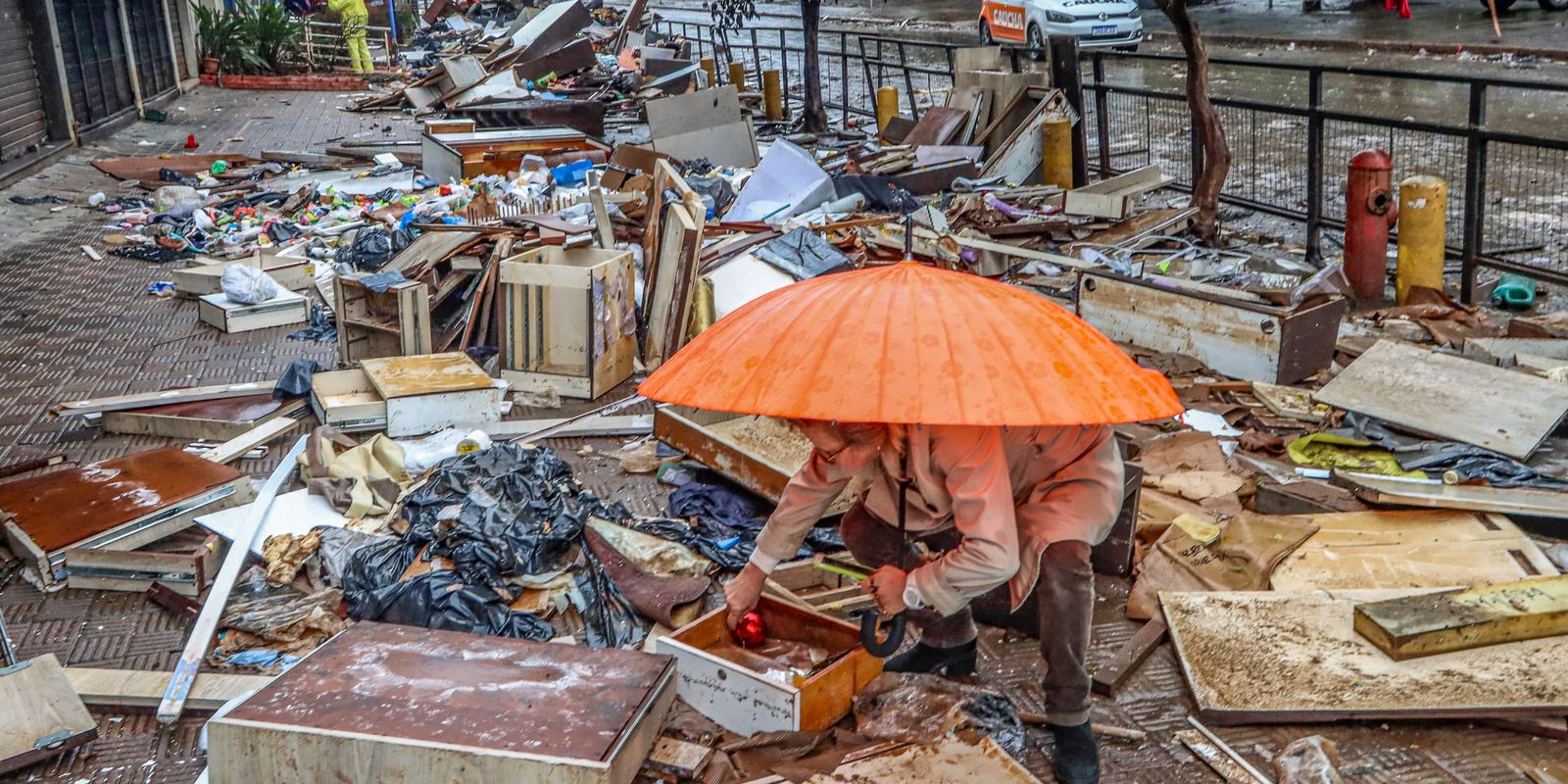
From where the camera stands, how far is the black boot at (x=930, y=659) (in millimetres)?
4312

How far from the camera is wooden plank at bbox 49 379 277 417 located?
6.94 meters

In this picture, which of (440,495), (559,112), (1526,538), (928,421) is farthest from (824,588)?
(559,112)

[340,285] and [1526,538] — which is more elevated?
[340,285]

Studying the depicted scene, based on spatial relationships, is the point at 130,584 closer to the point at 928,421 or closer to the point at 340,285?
the point at 340,285

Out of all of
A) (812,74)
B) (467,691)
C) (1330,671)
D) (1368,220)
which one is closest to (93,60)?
(812,74)

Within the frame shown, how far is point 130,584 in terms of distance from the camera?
5125mm

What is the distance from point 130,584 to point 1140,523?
4.12m

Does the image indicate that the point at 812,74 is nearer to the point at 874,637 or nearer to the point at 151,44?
the point at 151,44

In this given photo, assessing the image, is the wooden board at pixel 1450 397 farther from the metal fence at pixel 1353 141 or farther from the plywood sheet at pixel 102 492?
the plywood sheet at pixel 102 492

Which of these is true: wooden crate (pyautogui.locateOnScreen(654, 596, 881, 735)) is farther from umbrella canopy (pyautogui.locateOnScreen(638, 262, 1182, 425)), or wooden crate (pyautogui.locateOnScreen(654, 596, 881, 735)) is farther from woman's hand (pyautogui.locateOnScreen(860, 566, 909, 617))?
Answer: umbrella canopy (pyautogui.locateOnScreen(638, 262, 1182, 425))

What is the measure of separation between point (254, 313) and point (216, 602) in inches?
183

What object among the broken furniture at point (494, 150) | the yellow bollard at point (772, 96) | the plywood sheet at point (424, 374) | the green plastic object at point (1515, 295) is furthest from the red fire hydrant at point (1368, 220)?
the yellow bollard at point (772, 96)

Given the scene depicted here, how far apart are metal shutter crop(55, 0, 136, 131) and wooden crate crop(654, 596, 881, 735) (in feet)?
53.3

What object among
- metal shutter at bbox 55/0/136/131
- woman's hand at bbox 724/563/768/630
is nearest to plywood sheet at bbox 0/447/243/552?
woman's hand at bbox 724/563/768/630
